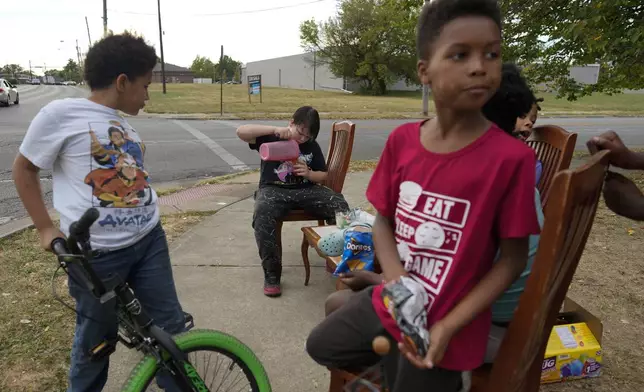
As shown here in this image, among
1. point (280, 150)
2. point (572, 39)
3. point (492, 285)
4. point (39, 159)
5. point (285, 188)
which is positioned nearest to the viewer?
point (492, 285)

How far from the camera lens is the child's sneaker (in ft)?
11.6

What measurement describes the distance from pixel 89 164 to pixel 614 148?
6.24 ft

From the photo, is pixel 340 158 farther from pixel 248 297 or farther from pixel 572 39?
pixel 572 39

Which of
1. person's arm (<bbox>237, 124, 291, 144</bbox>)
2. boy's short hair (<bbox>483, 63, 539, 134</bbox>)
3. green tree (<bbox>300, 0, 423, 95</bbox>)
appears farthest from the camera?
green tree (<bbox>300, 0, 423, 95</bbox>)

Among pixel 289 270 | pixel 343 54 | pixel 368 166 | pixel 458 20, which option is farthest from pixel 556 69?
pixel 343 54

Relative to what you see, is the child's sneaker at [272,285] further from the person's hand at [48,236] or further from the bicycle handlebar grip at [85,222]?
the bicycle handlebar grip at [85,222]

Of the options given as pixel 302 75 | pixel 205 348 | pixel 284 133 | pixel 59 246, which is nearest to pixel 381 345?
pixel 205 348

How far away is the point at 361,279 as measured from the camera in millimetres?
1855

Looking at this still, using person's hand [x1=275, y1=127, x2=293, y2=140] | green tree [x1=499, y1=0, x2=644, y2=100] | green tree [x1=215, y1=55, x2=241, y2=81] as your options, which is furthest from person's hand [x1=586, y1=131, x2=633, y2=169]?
green tree [x1=215, y1=55, x2=241, y2=81]

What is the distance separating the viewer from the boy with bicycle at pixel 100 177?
6.05 ft

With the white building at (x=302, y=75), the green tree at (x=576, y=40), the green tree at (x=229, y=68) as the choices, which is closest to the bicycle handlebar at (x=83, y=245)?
the green tree at (x=576, y=40)

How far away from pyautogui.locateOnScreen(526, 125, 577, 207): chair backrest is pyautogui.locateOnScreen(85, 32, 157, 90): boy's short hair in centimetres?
223

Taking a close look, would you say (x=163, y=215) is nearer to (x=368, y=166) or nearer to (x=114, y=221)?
(x=114, y=221)

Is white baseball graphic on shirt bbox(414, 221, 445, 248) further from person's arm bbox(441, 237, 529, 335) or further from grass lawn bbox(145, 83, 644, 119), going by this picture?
grass lawn bbox(145, 83, 644, 119)
